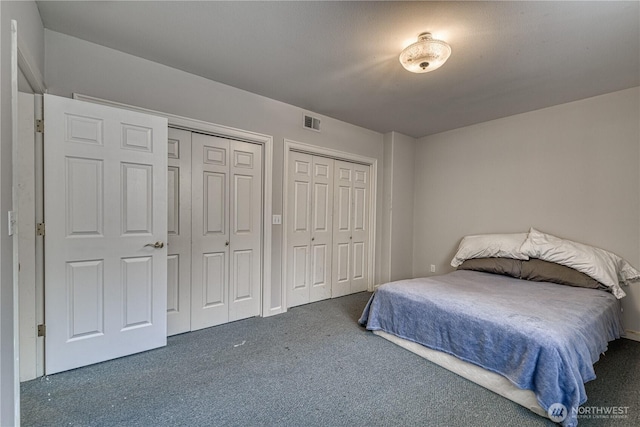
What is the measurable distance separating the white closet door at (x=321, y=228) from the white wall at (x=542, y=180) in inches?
64.1

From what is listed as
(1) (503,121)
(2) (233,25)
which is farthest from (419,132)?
(2) (233,25)

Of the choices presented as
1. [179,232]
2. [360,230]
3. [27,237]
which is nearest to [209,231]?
[179,232]

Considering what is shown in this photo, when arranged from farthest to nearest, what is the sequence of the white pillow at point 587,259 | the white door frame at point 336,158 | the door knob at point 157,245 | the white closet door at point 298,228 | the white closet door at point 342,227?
the white closet door at point 342,227 → the white closet door at point 298,228 → the white door frame at point 336,158 → the white pillow at point 587,259 → the door knob at point 157,245

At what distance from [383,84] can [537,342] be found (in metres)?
2.40

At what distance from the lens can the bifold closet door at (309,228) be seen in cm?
348

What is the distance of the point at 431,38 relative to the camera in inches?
77.2

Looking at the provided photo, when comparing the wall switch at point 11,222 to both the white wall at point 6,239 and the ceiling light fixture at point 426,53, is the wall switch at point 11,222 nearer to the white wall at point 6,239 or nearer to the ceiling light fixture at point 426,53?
the white wall at point 6,239

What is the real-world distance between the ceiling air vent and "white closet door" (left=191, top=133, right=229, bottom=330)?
104 cm

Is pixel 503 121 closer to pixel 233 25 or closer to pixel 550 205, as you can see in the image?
pixel 550 205

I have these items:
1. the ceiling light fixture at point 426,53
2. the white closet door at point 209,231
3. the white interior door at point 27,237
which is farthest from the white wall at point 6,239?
the ceiling light fixture at point 426,53

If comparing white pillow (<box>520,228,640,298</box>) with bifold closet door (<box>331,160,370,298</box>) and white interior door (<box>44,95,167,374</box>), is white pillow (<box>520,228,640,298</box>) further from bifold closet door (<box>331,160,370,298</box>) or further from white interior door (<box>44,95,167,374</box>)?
white interior door (<box>44,95,167,374</box>)

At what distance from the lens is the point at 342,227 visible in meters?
4.02

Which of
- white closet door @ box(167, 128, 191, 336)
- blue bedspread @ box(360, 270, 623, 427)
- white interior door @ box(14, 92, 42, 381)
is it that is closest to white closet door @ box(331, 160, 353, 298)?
blue bedspread @ box(360, 270, 623, 427)

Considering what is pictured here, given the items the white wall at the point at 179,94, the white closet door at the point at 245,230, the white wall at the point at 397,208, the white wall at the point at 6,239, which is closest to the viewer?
the white wall at the point at 6,239
